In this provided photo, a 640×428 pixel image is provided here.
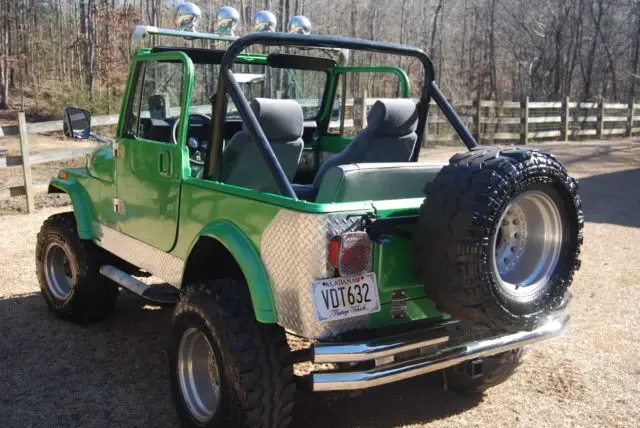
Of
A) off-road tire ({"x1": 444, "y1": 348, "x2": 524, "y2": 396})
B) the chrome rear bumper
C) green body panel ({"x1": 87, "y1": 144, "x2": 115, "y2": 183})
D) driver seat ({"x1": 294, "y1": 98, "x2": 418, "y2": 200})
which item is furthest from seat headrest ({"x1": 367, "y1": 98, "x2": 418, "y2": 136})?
green body panel ({"x1": 87, "y1": 144, "x2": 115, "y2": 183})

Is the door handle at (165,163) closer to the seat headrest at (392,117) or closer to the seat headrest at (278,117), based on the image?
the seat headrest at (278,117)

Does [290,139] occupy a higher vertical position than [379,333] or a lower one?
higher

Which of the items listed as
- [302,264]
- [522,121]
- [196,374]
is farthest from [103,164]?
[522,121]

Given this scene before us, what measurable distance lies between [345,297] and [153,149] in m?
1.73

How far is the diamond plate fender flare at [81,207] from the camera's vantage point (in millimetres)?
4496

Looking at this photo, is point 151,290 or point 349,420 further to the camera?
point 151,290

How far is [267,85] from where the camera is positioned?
4.87 metres

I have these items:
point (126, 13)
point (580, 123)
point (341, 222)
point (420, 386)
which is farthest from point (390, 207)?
point (126, 13)

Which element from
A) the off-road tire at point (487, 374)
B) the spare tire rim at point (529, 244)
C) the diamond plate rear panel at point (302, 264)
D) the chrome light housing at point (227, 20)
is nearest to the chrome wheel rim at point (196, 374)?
the diamond plate rear panel at point (302, 264)

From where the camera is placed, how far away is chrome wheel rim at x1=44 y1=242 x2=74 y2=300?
4914 mm

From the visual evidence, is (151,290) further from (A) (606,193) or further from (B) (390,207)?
(A) (606,193)

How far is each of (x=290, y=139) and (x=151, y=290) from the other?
1.21m

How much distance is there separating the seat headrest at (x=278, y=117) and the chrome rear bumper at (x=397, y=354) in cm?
131

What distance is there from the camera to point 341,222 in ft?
8.24
